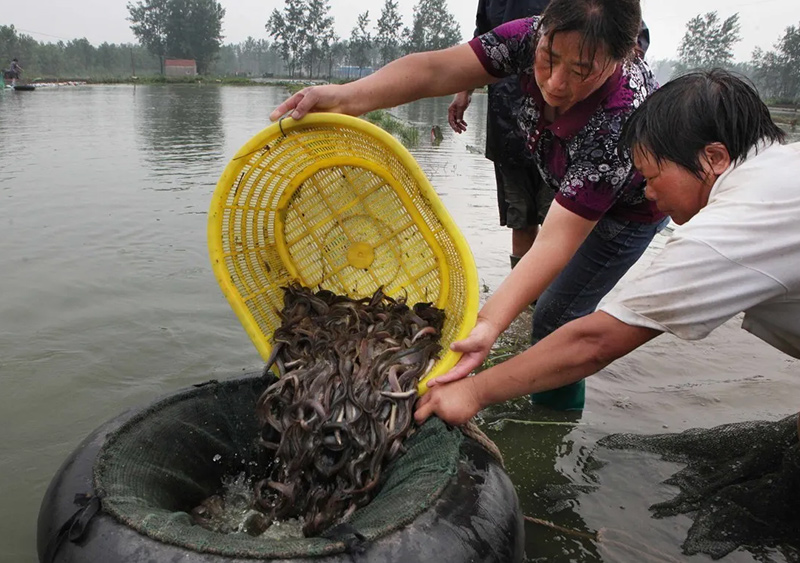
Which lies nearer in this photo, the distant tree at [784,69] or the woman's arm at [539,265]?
the woman's arm at [539,265]

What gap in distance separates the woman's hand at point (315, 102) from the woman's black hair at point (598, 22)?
3.03ft

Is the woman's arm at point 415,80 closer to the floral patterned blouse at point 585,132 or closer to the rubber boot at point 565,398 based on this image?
the floral patterned blouse at point 585,132

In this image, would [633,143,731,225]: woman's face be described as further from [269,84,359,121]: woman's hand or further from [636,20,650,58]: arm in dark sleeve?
[636,20,650,58]: arm in dark sleeve

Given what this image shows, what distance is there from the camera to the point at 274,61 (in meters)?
144

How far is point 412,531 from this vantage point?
5.92 ft

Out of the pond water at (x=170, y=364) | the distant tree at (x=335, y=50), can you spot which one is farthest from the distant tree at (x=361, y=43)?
the pond water at (x=170, y=364)

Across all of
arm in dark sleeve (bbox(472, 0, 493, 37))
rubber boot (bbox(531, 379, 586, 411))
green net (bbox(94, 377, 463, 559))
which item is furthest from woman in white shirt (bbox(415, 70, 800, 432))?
arm in dark sleeve (bbox(472, 0, 493, 37))

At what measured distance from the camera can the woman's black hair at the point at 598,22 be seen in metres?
2.18

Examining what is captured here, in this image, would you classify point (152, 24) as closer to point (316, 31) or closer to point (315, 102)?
point (316, 31)

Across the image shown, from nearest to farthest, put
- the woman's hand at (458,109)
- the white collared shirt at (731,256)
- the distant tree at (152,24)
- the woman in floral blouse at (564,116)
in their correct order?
the white collared shirt at (731,256)
the woman in floral blouse at (564,116)
the woman's hand at (458,109)
the distant tree at (152,24)

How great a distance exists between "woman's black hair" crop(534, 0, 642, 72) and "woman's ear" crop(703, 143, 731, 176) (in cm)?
59

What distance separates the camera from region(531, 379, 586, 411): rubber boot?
3.56m

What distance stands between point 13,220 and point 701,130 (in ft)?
24.2

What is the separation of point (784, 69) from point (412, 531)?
7898cm
